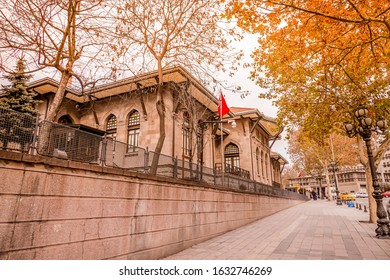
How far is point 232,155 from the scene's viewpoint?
25.2m

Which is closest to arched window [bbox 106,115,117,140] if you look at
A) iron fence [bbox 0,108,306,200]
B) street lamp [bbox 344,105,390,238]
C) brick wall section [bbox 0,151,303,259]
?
iron fence [bbox 0,108,306,200]

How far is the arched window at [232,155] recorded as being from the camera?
81.7 ft

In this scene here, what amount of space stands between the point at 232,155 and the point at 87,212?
70.3 ft

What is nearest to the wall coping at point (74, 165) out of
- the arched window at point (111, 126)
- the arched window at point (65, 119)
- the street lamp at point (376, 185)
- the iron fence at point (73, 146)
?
the iron fence at point (73, 146)

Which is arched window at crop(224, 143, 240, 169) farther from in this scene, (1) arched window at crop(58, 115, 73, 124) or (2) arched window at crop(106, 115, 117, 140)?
(1) arched window at crop(58, 115, 73, 124)

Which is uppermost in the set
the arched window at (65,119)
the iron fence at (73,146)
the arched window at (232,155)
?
the arched window at (65,119)

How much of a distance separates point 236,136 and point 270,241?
676 inches

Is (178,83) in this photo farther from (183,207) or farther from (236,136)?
(236,136)

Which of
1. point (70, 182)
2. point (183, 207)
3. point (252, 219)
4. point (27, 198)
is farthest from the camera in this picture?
point (252, 219)

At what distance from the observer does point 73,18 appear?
8.16 meters

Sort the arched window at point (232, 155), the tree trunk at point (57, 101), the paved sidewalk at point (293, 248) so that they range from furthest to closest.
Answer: the arched window at point (232, 155) < the tree trunk at point (57, 101) < the paved sidewalk at point (293, 248)

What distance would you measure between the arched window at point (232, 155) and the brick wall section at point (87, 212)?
17265mm

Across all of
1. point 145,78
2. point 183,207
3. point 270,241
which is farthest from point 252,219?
point 145,78

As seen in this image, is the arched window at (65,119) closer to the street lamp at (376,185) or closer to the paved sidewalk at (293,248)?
the paved sidewalk at (293,248)
